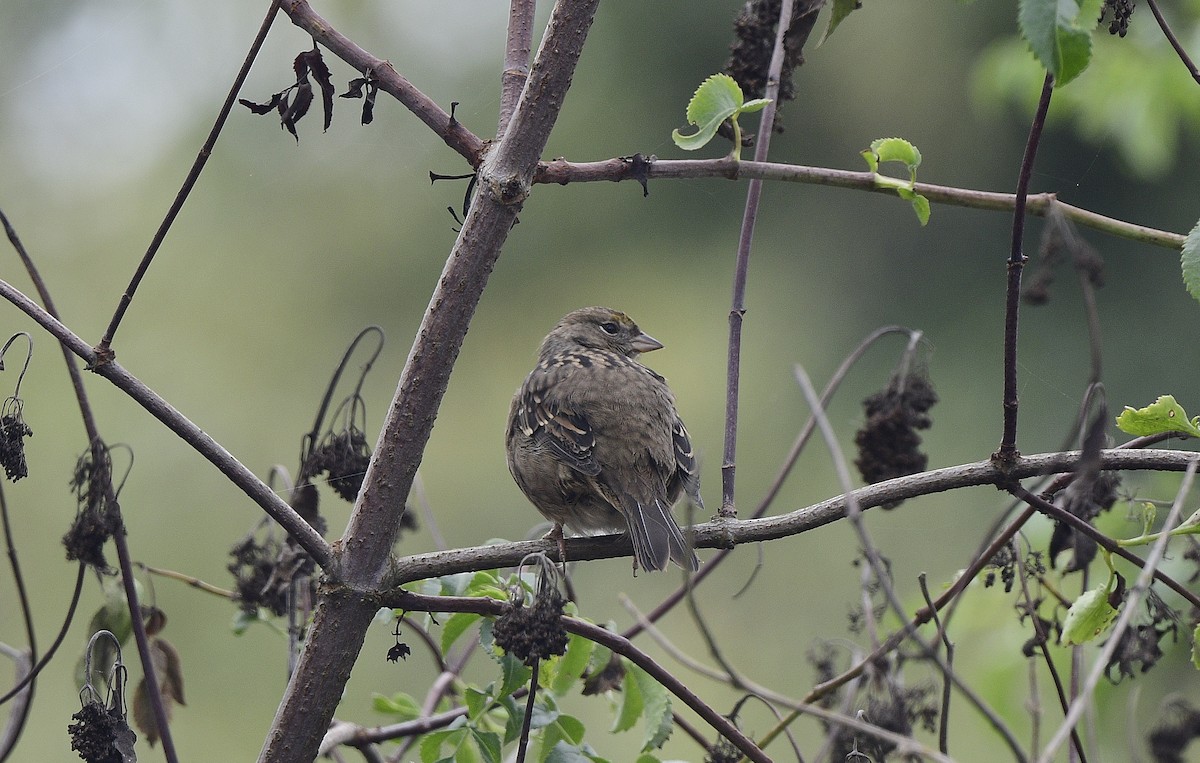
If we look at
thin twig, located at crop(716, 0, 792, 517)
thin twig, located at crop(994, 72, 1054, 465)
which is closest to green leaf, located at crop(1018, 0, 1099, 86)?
thin twig, located at crop(994, 72, 1054, 465)

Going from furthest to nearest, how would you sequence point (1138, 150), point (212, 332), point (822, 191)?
point (212, 332) → point (822, 191) → point (1138, 150)

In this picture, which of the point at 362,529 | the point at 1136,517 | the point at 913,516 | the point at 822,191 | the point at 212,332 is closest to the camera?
the point at 362,529

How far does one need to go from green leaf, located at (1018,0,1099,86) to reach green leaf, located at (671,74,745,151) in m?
0.60

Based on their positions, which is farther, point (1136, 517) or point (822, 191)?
point (822, 191)

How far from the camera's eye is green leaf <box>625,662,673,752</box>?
185 cm

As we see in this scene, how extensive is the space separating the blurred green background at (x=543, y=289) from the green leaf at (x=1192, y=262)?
5.96 m

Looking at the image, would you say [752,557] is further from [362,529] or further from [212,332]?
[362,529]

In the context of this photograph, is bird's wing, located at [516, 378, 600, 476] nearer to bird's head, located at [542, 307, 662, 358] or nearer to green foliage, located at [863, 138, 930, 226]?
bird's head, located at [542, 307, 662, 358]

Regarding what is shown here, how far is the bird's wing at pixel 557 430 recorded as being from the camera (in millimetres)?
2922

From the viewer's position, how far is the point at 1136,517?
7.64ft

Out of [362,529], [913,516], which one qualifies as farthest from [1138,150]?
[913,516]

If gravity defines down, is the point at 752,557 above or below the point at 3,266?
below

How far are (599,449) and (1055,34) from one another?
→ 187cm

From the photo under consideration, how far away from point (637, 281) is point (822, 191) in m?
1.84
